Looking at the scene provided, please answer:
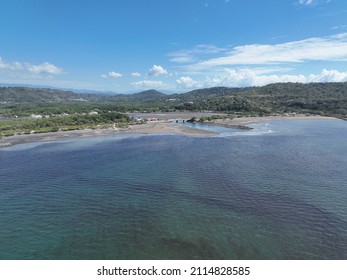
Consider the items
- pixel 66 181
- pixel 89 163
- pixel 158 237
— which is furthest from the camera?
pixel 89 163

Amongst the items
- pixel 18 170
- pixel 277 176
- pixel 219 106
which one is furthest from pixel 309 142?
pixel 219 106

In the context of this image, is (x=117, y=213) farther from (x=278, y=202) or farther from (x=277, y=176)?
(x=277, y=176)

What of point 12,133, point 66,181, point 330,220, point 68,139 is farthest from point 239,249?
point 12,133

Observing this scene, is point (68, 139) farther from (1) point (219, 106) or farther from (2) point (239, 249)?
(1) point (219, 106)

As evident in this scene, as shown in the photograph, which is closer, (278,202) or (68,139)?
(278,202)

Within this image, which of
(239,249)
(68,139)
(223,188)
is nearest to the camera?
(239,249)

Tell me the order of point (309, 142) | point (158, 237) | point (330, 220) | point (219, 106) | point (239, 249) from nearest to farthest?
point (239, 249) → point (158, 237) → point (330, 220) → point (309, 142) → point (219, 106)
